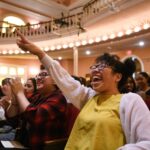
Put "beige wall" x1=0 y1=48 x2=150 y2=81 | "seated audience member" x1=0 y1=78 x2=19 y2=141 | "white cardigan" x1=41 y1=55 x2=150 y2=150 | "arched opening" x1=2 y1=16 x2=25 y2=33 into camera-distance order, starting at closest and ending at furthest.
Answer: "white cardigan" x1=41 y1=55 x2=150 y2=150 → "seated audience member" x1=0 y1=78 x2=19 y2=141 → "beige wall" x1=0 y1=48 x2=150 y2=81 → "arched opening" x1=2 y1=16 x2=25 y2=33

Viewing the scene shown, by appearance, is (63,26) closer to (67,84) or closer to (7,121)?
(7,121)

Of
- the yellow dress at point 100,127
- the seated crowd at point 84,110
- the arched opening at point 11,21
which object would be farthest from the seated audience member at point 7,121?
the arched opening at point 11,21

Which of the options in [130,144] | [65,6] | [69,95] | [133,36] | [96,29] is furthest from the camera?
[65,6]

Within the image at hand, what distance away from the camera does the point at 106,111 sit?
1.34 meters

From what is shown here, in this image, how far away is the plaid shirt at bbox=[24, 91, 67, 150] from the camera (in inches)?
71.3

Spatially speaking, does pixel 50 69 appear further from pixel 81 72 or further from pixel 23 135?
pixel 81 72

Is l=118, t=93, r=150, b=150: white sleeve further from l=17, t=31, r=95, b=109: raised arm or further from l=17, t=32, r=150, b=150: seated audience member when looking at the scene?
l=17, t=31, r=95, b=109: raised arm

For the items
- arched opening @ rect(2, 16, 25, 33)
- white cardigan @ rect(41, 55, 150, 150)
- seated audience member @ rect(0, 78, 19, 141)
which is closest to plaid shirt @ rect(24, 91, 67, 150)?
seated audience member @ rect(0, 78, 19, 141)

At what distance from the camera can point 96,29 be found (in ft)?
27.9

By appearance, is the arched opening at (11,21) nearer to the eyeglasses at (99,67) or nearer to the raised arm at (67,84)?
the raised arm at (67,84)

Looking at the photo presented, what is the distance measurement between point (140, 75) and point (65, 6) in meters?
9.39

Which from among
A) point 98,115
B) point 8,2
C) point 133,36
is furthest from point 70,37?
point 98,115

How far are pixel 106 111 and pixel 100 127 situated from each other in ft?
0.32

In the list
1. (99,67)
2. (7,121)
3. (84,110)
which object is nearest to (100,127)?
(84,110)
